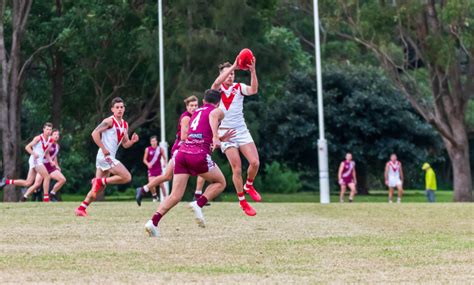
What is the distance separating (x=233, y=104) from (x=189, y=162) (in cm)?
432

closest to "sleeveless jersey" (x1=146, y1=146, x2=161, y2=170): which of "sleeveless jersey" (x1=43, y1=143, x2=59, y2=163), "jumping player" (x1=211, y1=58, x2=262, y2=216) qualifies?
"sleeveless jersey" (x1=43, y1=143, x2=59, y2=163)

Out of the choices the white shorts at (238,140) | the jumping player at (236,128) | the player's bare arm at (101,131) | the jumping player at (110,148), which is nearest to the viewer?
the jumping player at (236,128)

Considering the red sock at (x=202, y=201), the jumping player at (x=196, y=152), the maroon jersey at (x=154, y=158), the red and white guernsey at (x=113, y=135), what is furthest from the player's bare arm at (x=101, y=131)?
the maroon jersey at (x=154, y=158)

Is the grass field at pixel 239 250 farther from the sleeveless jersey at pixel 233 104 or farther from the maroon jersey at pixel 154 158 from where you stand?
the maroon jersey at pixel 154 158

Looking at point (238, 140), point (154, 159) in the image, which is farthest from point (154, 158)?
point (238, 140)

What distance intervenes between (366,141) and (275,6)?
11.2 meters

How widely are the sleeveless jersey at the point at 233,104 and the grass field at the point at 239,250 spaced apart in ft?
5.45

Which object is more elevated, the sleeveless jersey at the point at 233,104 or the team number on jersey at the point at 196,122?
the sleeveless jersey at the point at 233,104

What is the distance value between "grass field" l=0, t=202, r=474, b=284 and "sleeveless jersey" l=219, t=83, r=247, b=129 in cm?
166

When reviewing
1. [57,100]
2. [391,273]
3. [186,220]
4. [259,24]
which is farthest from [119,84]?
[391,273]

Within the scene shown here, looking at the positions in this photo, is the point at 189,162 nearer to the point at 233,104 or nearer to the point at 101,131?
the point at 233,104

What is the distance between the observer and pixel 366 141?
60.3 m

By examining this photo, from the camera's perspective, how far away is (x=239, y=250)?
13461mm

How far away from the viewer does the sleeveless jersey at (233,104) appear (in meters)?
19.7
